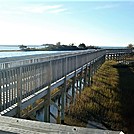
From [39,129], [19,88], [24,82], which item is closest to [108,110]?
[24,82]

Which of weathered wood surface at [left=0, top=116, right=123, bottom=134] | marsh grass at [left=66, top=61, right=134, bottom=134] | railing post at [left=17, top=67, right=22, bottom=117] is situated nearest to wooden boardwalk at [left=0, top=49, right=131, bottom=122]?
→ railing post at [left=17, top=67, right=22, bottom=117]

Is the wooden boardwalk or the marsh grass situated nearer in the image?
the wooden boardwalk

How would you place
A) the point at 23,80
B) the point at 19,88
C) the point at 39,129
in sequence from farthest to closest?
the point at 23,80
the point at 19,88
the point at 39,129

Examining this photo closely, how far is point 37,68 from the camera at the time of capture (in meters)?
6.92

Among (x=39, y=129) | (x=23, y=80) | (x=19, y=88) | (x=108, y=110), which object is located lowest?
(x=108, y=110)

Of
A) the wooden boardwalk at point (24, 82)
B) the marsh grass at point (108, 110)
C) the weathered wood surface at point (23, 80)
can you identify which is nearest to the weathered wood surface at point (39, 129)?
the wooden boardwalk at point (24, 82)

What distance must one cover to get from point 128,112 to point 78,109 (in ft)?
7.09

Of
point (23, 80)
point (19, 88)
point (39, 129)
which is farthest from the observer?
point (23, 80)

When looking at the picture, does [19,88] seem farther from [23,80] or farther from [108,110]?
[108,110]

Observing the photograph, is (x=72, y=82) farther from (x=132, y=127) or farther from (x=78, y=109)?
(x=132, y=127)

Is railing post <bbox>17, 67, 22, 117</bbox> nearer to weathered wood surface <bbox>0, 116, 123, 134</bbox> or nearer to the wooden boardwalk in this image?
the wooden boardwalk

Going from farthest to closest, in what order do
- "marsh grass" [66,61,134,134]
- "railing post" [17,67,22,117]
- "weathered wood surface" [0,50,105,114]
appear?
"marsh grass" [66,61,134,134], "railing post" [17,67,22,117], "weathered wood surface" [0,50,105,114]

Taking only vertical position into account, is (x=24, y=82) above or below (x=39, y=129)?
below

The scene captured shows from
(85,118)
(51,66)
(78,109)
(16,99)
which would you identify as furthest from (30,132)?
(78,109)
